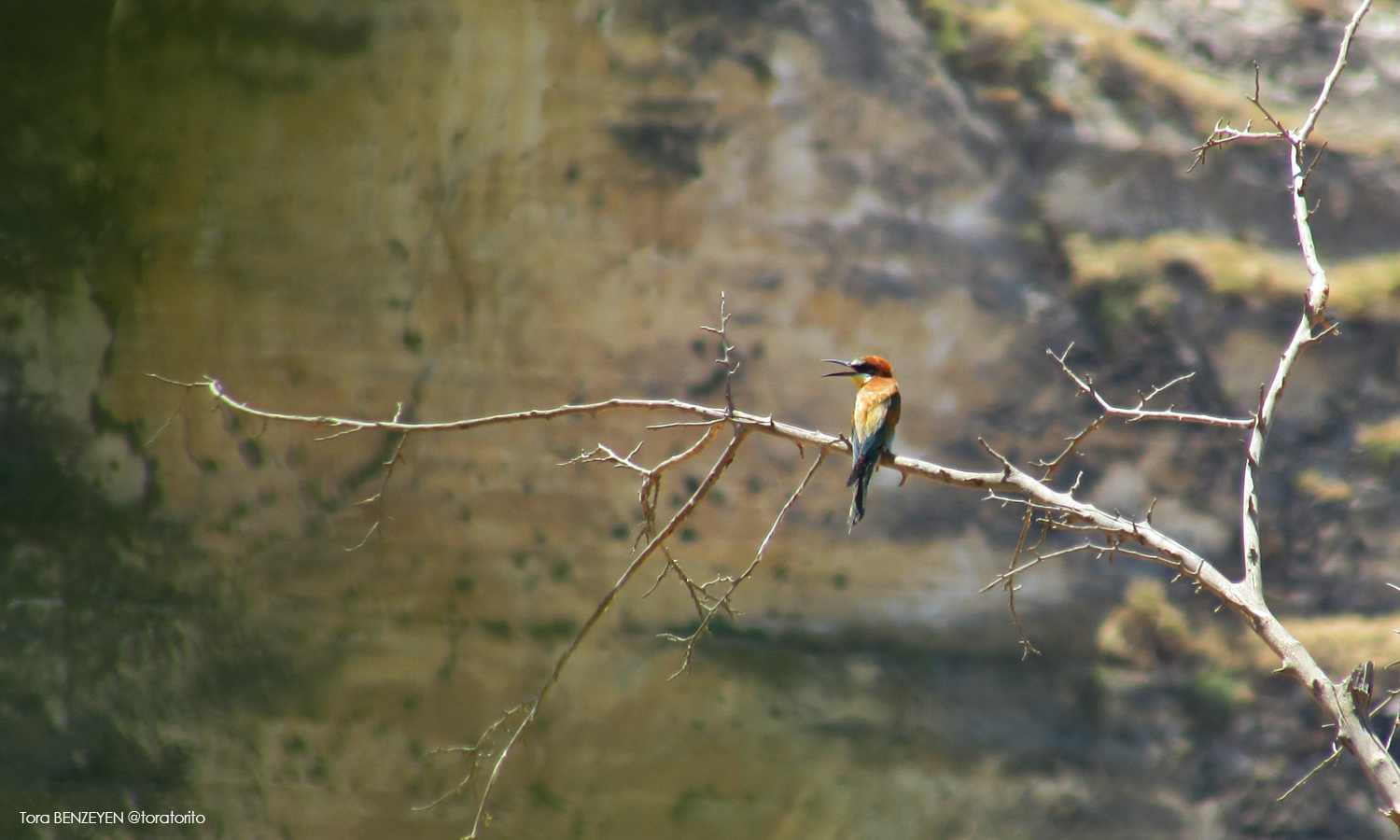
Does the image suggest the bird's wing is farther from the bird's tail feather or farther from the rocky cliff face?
the rocky cliff face

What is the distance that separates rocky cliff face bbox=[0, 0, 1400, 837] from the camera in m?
4.28

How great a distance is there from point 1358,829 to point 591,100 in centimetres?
441

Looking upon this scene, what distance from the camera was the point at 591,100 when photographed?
440 centimetres

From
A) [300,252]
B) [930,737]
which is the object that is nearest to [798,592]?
[930,737]

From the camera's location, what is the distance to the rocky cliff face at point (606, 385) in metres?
4.28

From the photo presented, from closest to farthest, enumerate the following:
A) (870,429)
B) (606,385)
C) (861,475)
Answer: (861,475) → (870,429) → (606,385)

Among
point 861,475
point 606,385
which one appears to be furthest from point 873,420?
point 606,385

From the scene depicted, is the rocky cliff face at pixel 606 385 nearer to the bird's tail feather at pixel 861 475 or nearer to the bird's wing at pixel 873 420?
the bird's wing at pixel 873 420

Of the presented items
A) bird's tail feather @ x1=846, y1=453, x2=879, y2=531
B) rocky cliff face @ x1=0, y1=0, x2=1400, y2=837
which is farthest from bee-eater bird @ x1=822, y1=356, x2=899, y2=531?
rocky cliff face @ x1=0, y1=0, x2=1400, y2=837

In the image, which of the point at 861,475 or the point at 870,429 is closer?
the point at 861,475

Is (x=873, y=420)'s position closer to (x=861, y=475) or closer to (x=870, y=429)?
(x=870, y=429)

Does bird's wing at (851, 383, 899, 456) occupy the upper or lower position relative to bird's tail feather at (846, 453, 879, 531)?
upper

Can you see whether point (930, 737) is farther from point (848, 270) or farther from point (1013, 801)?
point (848, 270)

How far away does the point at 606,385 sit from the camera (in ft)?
14.4
